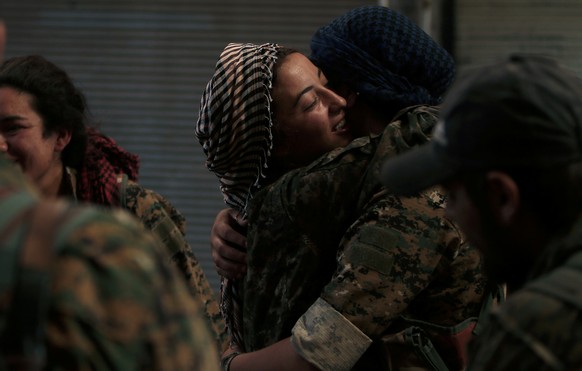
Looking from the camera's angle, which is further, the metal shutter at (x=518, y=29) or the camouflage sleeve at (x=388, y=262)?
the metal shutter at (x=518, y=29)

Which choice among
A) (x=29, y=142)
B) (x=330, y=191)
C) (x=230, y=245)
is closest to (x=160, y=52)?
(x=29, y=142)

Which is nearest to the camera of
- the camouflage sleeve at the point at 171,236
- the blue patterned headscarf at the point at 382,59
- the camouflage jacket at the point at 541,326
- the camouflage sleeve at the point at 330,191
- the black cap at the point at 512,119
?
the camouflage jacket at the point at 541,326

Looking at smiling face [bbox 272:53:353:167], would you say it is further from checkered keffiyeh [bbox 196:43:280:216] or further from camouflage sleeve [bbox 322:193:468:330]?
camouflage sleeve [bbox 322:193:468:330]

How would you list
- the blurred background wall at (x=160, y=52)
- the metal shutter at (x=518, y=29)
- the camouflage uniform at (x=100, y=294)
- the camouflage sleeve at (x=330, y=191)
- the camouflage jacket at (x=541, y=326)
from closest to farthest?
the camouflage uniform at (x=100, y=294) < the camouflage jacket at (x=541, y=326) < the camouflage sleeve at (x=330, y=191) < the metal shutter at (x=518, y=29) < the blurred background wall at (x=160, y=52)

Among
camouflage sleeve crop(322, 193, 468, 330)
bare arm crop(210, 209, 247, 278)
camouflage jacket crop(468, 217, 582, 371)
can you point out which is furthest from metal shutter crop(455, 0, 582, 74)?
camouflage jacket crop(468, 217, 582, 371)

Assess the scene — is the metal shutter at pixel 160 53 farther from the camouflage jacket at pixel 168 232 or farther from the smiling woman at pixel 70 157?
the camouflage jacket at pixel 168 232

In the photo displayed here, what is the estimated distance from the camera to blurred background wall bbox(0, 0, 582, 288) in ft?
28.4

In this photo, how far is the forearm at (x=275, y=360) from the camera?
2967mm

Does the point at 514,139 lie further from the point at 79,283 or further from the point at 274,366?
the point at 274,366

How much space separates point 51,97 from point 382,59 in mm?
1505

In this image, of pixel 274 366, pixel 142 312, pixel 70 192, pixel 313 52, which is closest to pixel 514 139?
pixel 142 312

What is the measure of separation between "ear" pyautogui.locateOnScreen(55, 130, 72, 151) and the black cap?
2401 millimetres

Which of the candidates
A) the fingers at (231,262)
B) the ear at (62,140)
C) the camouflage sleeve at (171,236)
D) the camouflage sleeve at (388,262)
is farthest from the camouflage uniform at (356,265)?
the ear at (62,140)

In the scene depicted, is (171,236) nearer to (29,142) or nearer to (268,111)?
(29,142)
